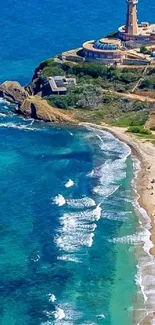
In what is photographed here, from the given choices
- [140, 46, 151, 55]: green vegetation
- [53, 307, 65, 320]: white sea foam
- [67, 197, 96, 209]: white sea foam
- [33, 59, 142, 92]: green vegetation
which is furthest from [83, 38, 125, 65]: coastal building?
[53, 307, 65, 320]: white sea foam

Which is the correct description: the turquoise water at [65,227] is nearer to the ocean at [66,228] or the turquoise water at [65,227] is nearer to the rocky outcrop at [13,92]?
the ocean at [66,228]

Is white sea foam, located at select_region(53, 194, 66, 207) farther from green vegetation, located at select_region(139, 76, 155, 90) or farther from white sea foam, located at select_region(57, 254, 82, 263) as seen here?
green vegetation, located at select_region(139, 76, 155, 90)

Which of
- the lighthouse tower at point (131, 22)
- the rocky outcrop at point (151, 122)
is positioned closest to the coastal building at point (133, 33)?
the lighthouse tower at point (131, 22)

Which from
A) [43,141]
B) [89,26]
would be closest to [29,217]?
[43,141]

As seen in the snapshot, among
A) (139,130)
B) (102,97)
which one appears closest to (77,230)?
(139,130)

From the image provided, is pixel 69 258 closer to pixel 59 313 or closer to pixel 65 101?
pixel 59 313

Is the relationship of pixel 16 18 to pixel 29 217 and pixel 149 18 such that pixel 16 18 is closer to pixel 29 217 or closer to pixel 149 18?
pixel 149 18

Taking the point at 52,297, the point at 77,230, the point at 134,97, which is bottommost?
the point at 52,297
